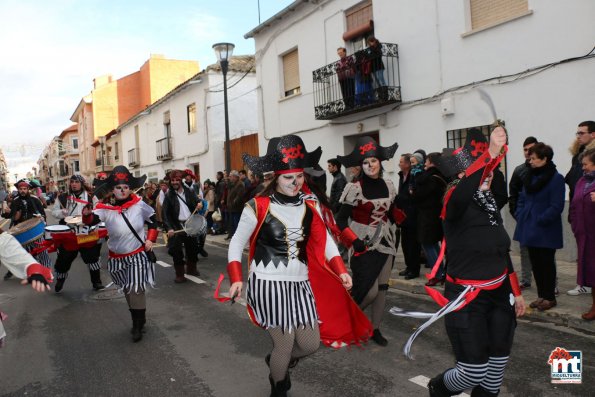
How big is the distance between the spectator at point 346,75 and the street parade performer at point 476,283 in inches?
363

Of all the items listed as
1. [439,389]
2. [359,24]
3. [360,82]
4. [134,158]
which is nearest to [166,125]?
[134,158]

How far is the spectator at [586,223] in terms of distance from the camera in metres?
4.85

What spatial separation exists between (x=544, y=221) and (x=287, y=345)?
3541 millimetres

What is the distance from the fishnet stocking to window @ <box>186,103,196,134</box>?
20.8m

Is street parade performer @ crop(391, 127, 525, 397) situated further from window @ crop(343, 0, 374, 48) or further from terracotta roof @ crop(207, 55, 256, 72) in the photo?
terracotta roof @ crop(207, 55, 256, 72)

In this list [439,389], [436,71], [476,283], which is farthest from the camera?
[436,71]

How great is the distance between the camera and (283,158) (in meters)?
3.42

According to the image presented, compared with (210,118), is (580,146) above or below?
below

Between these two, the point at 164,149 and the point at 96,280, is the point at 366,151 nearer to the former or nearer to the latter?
the point at 96,280

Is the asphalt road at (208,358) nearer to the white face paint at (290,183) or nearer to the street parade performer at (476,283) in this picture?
the street parade performer at (476,283)

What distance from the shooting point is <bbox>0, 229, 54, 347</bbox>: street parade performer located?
311 cm

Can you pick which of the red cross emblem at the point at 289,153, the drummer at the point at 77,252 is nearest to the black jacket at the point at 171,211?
the drummer at the point at 77,252

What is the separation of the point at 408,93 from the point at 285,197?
8.26m

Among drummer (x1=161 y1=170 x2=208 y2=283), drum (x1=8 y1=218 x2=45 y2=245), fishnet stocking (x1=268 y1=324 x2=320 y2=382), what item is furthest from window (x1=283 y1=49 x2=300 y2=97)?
fishnet stocking (x1=268 y1=324 x2=320 y2=382)
